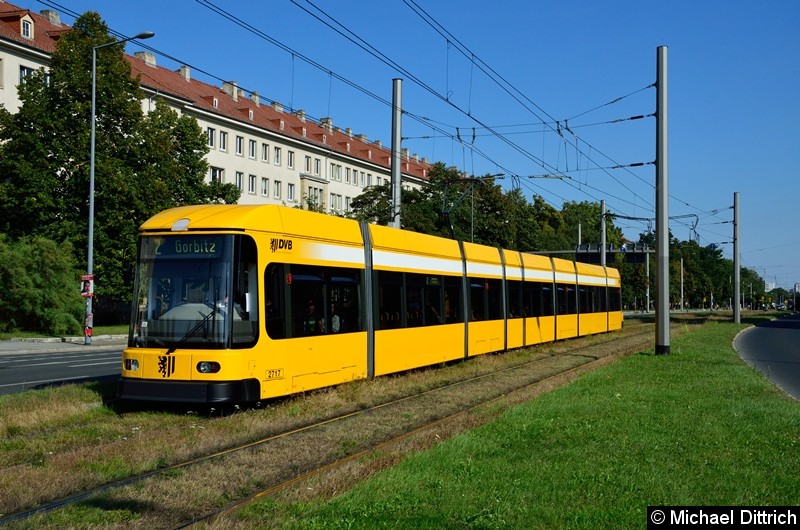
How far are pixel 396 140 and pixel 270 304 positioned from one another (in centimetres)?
1382

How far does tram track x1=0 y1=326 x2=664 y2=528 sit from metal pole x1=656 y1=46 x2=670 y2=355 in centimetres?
868

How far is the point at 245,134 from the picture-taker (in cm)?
7206

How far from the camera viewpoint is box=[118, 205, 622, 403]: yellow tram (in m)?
11.8

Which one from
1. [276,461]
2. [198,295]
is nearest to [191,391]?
[198,295]

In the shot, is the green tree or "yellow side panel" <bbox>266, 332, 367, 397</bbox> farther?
the green tree

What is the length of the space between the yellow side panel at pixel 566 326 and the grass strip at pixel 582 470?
1678cm

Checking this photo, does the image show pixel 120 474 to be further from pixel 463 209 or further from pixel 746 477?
pixel 463 209

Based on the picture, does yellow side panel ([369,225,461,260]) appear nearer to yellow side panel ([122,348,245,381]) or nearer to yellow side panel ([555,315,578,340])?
yellow side panel ([122,348,245,381])

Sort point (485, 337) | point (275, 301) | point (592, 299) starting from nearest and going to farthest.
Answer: point (275, 301) < point (485, 337) < point (592, 299)

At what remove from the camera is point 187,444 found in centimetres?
965

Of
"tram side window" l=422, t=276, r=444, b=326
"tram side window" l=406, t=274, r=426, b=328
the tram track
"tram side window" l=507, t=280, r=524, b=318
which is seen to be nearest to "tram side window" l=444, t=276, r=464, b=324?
"tram side window" l=422, t=276, r=444, b=326

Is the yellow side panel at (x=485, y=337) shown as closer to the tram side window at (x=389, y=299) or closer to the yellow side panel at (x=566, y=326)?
the tram side window at (x=389, y=299)

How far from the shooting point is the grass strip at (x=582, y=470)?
20.9 feet

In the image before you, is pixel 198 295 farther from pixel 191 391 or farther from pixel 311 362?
pixel 311 362
